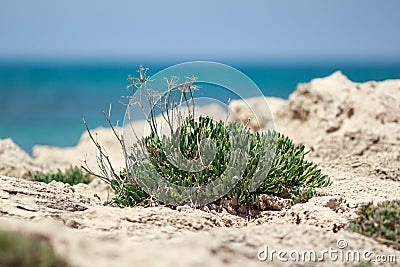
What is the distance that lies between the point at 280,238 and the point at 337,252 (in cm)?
43

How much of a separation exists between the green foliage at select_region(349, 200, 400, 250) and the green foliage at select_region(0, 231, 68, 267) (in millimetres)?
2784

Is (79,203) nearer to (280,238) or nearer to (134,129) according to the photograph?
(134,129)

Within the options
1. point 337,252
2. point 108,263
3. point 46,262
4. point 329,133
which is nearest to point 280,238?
point 337,252

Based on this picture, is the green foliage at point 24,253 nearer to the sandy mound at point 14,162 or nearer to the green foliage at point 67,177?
the green foliage at point 67,177

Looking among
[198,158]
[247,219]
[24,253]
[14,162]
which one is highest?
[14,162]

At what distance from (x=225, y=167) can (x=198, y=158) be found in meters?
0.32

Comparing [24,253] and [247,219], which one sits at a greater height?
[247,219]

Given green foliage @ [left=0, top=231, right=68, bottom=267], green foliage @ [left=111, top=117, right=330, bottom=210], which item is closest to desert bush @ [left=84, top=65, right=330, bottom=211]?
green foliage @ [left=111, top=117, right=330, bottom=210]

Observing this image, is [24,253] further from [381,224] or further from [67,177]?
[67,177]

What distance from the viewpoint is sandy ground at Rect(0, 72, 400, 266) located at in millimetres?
3139

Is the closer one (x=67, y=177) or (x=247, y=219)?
(x=247, y=219)

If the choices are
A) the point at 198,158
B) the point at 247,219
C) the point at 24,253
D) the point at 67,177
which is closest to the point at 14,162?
the point at 67,177

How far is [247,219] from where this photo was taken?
5891 millimetres

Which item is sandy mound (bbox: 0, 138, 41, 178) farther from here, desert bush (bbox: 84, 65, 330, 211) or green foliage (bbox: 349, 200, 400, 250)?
green foliage (bbox: 349, 200, 400, 250)
